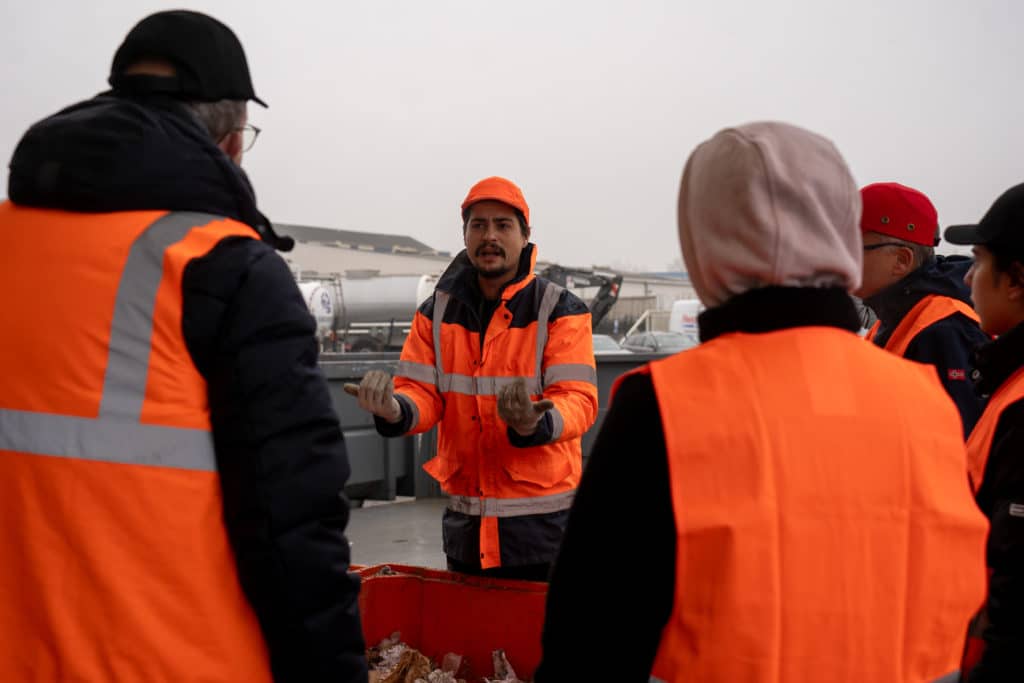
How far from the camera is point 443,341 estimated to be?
2.98 meters

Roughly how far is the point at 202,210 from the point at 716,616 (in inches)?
38.6

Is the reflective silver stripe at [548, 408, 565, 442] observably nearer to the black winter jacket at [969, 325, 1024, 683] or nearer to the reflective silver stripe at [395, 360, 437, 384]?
the reflective silver stripe at [395, 360, 437, 384]

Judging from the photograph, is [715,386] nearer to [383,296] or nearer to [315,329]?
[315,329]

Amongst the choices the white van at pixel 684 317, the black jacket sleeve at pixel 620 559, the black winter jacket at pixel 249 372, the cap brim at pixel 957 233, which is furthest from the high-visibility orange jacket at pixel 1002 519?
the white van at pixel 684 317

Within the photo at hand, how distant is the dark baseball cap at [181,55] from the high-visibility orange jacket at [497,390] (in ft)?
4.93

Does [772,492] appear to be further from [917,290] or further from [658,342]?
[658,342]

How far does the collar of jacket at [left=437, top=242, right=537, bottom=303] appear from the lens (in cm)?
292

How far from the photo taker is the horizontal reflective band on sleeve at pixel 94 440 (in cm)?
127

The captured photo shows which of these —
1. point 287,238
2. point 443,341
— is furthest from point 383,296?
point 287,238

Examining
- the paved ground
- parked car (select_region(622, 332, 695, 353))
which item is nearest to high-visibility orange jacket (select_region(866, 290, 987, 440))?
the paved ground

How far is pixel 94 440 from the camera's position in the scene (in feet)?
4.17

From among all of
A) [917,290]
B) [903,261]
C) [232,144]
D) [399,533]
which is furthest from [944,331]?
[399,533]

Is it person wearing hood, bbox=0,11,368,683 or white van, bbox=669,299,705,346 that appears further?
white van, bbox=669,299,705,346

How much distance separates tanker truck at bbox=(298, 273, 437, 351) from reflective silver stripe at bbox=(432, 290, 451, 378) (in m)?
18.4
